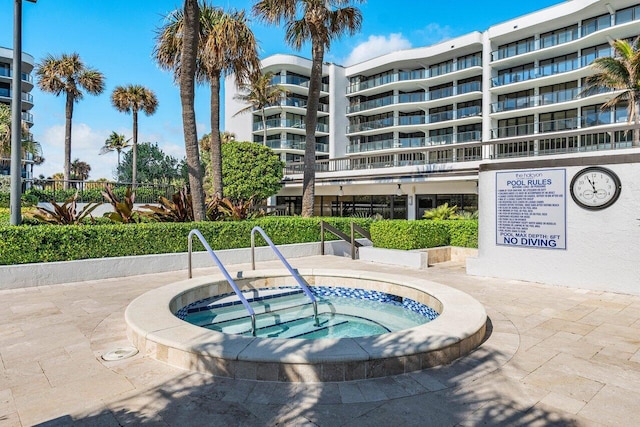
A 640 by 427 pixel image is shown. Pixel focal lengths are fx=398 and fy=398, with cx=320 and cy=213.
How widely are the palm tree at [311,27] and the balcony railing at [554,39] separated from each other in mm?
20508

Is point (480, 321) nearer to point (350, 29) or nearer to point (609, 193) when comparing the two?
point (609, 193)

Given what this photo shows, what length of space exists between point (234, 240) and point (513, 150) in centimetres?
1732

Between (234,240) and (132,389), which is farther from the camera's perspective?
(234,240)

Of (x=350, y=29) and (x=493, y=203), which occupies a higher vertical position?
(x=350, y=29)

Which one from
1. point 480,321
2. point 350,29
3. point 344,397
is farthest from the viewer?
point 350,29

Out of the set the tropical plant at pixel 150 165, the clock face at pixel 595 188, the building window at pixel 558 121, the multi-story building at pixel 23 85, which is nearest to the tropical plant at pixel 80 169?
the tropical plant at pixel 150 165

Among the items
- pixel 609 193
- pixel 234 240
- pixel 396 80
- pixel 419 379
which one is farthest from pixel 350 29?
pixel 396 80

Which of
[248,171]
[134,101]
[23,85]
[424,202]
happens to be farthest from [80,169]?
[424,202]

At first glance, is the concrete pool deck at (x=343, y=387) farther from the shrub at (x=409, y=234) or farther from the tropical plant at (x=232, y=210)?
the tropical plant at (x=232, y=210)

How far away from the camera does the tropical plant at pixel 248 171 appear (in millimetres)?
24297

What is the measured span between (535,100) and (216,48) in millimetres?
25540

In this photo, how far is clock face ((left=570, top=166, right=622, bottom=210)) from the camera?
728 centimetres

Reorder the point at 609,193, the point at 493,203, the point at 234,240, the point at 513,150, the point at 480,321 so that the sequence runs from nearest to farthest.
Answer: the point at 480,321
the point at 609,193
the point at 493,203
the point at 234,240
the point at 513,150

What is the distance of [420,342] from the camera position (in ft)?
13.0
